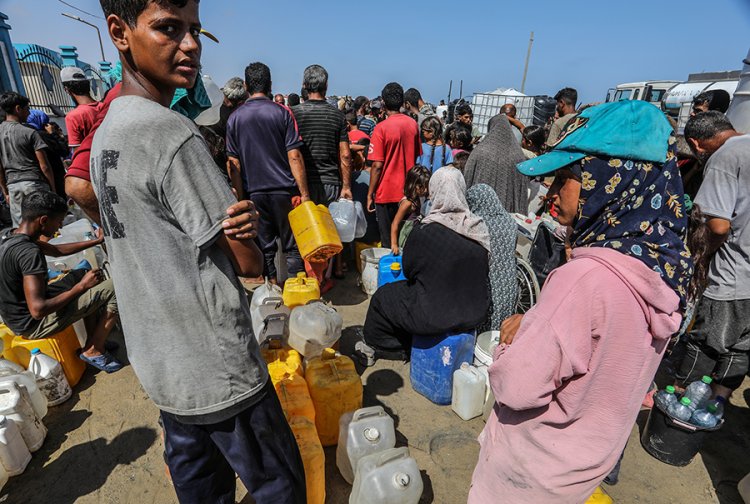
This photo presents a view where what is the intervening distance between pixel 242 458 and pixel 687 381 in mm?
3419

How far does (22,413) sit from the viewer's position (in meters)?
2.52

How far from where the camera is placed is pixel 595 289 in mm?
1188

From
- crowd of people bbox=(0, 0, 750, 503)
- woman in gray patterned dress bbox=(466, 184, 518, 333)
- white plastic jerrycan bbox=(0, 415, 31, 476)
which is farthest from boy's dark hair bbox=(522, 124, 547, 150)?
white plastic jerrycan bbox=(0, 415, 31, 476)

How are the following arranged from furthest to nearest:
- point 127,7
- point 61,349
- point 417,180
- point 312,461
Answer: point 417,180 < point 61,349 < point 312,461 < point 127,7

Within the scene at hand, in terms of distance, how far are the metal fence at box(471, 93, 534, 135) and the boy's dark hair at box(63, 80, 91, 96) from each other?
48.1 feet

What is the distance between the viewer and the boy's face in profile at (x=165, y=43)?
3.60ft

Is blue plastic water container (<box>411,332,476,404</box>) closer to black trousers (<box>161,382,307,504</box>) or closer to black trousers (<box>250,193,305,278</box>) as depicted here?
black trousers (<box>161,382,307,504</box>)

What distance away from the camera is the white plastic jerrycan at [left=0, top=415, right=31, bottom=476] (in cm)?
234

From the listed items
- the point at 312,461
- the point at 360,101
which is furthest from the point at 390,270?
the point at 360,101

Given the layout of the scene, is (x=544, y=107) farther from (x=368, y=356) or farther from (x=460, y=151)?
(x=368, y=356)

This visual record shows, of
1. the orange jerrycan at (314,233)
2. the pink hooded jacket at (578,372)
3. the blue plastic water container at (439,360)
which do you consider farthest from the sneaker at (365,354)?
the pink hooded jacket at (578,372)

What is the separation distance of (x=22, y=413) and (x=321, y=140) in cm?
357

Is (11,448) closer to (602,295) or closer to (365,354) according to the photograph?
(365,354)

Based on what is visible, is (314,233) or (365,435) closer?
(365,435)
